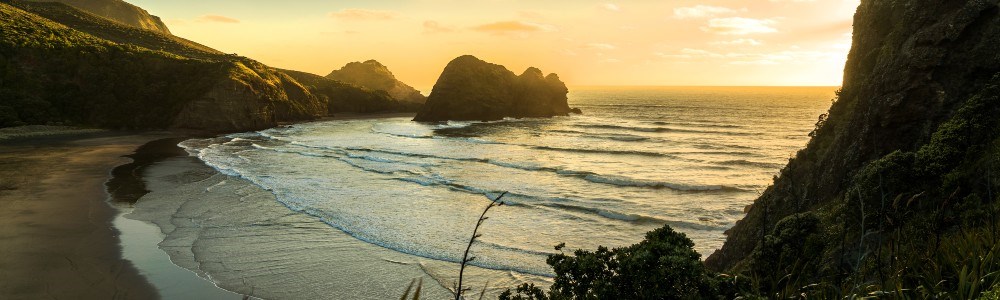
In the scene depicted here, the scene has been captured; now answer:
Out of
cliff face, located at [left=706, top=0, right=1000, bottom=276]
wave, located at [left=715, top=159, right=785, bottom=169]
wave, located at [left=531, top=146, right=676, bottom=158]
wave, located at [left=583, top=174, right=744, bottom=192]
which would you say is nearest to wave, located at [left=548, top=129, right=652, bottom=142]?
wave, located at [left=531, top=146, right=676, bottom=158]

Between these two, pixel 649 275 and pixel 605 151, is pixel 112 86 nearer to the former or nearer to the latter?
pixel 605 151

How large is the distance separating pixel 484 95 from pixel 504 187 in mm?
65104

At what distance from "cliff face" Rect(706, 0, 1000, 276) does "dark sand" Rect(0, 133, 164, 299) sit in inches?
522

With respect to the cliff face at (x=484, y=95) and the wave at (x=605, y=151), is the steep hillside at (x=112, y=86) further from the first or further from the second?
the wave at (x=605, y=151)

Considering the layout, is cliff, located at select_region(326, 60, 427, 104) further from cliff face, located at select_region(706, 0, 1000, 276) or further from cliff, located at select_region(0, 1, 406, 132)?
cliff face, located at select_region(706, 0, 1000, 276)

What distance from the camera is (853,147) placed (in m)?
9.77

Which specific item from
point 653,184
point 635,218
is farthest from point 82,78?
point 635,218

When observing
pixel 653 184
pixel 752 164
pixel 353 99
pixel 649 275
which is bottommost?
pixel 752 164

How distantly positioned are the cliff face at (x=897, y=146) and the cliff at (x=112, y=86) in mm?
66296

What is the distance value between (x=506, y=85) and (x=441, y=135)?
34847 millimetres

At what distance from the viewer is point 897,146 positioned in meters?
9.05

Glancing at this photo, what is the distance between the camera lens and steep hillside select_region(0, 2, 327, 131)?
58719 mm

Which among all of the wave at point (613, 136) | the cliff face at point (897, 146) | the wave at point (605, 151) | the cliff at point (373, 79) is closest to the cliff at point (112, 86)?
the wave at point (613, 136)

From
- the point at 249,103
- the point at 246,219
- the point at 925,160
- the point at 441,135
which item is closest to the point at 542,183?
the point at 246,219
